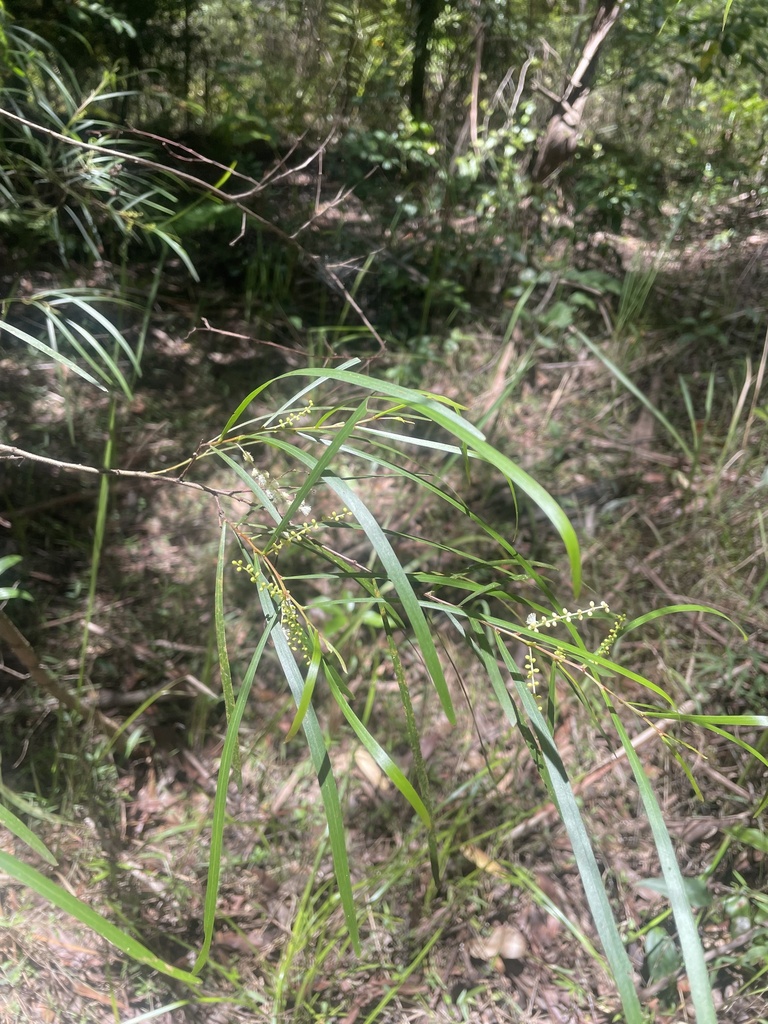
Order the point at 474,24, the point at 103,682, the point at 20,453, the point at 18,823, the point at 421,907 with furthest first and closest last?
1. the point at 474,24
2. the point at 103,682
3. the point at 421,907
4. the point at 20,453
5. the point at 18,823

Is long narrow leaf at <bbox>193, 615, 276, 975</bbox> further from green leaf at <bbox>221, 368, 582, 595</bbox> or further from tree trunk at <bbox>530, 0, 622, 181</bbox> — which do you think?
tree trunk at <bbox>530, 0, 622, 181</bbox>

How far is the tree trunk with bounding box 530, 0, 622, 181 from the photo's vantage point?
155cm

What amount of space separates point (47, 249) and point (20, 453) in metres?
1.37

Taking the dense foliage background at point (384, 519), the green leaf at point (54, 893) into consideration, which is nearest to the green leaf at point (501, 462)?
the dense foliage background at point (384, 519)

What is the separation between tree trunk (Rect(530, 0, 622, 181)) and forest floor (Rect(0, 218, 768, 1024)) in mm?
836

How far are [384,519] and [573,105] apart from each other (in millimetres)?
1325

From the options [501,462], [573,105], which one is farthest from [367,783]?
[573,105]

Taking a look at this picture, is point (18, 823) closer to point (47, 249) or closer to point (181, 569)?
point (181, 569)

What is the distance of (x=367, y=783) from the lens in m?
1.16

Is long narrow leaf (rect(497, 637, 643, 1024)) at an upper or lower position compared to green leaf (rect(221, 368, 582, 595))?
lower

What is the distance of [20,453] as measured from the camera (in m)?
0.57

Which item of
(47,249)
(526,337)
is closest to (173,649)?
(47,249)

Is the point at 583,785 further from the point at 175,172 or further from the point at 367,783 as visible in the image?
the point at 175,172

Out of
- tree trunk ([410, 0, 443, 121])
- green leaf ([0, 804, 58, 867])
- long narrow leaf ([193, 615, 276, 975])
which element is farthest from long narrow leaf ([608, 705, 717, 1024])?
tree trunk ([410, 0, 443, 121])
